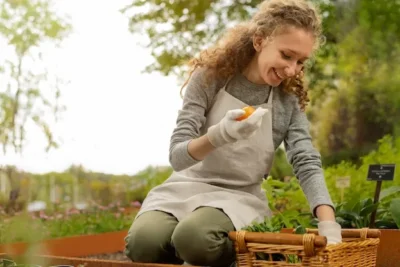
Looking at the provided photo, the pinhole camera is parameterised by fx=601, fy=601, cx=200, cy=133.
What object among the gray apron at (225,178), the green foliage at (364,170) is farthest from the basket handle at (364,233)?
the green foliage at (364,170)

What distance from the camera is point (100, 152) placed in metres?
3.21

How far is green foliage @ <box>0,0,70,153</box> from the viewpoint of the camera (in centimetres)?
319

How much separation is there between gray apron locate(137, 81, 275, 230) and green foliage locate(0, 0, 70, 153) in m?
1.59

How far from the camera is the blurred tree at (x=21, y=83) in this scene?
126 inches

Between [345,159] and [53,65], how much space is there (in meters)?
1.69

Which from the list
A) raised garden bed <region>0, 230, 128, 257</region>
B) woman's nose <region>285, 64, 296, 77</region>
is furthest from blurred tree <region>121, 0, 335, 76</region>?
woman's nose <region>285, 64, 296, 77</region>

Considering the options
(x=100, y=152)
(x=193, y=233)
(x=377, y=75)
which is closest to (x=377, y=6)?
(x=377, y=75)

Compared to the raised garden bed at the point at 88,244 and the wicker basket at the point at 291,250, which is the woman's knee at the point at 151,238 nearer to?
the wicker basket at the point at 291,250

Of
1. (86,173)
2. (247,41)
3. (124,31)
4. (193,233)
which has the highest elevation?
(124,31)

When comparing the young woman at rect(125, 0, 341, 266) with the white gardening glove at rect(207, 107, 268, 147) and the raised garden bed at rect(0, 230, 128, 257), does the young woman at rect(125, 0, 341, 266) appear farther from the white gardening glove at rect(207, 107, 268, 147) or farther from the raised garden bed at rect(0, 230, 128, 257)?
the raised garden bed at rect(0, 230, 128, 257)

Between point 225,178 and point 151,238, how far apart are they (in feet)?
0.96

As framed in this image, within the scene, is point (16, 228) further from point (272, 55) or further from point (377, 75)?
point (377, 75)

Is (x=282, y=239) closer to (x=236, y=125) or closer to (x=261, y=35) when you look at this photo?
(x=236, y=125)

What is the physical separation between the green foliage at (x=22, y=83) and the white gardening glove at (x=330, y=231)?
195cm
